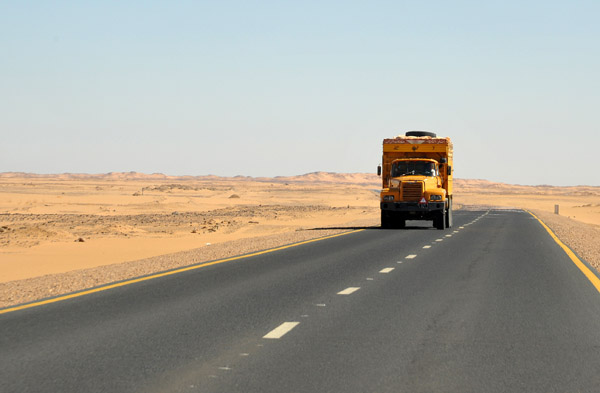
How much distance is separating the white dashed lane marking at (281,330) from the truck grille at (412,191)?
24.4m

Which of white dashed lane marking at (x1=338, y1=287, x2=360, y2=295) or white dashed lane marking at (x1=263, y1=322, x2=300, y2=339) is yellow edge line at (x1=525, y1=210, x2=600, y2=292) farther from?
white dashed lane marking at (x1=263, y1=322, x2=300, y2=339)

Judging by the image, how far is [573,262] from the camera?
1917 cm

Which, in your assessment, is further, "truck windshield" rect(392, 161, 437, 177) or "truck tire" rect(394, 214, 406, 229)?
"truck tire" rect(394, 214, 406, 229)

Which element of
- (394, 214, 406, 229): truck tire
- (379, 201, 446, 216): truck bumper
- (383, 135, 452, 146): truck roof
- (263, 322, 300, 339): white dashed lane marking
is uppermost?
(383, 135, 452, 146): truck roof

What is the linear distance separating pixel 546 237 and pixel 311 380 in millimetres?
25090

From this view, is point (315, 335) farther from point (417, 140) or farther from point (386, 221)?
point (386, 221)

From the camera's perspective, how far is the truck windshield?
34.6 m

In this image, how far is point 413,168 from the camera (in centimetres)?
3475

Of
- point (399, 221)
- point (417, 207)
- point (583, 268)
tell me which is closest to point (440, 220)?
point (417, 207)

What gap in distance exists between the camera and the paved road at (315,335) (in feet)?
22.6

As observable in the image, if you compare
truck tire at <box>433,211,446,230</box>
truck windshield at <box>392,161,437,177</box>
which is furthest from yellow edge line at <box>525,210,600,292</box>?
truck windshield at <box>392,161,437,177</box>

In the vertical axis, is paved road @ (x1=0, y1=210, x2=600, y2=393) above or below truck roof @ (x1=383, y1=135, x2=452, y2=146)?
below

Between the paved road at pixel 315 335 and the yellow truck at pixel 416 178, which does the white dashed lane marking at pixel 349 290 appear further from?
the yellow truck at pixel 416 178

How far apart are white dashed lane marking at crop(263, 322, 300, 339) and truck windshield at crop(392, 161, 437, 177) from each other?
25.4m
